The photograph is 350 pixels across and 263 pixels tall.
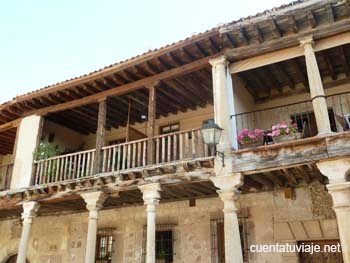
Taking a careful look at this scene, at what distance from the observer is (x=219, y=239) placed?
8867 mm

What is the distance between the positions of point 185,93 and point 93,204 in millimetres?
3615

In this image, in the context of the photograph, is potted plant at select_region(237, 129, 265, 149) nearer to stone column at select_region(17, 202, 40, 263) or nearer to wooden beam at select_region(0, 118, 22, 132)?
stone column at select_region(17, 202, 40, 263)

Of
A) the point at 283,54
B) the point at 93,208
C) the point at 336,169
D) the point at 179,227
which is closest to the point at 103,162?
the point at 93,208

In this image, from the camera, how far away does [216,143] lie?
642 cm

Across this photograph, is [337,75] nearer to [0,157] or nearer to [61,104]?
[61,104]

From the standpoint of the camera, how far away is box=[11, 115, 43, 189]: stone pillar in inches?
372

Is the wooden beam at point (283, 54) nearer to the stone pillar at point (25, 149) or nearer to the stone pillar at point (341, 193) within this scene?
the stone pillar at point (341, 193)

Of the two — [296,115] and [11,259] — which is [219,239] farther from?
[11,259]

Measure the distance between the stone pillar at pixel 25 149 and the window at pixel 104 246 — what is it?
277 cm

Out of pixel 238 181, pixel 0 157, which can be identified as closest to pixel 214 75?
pixel 238 181

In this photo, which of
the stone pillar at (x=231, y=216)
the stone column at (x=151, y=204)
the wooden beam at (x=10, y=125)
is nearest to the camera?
the stone pillar at (x=231, y=216)

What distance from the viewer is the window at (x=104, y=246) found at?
1034cm

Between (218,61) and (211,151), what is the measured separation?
1911 mm

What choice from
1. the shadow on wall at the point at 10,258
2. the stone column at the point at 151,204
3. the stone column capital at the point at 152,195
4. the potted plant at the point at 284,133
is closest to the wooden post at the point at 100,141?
the stone column at the point at 151,204
